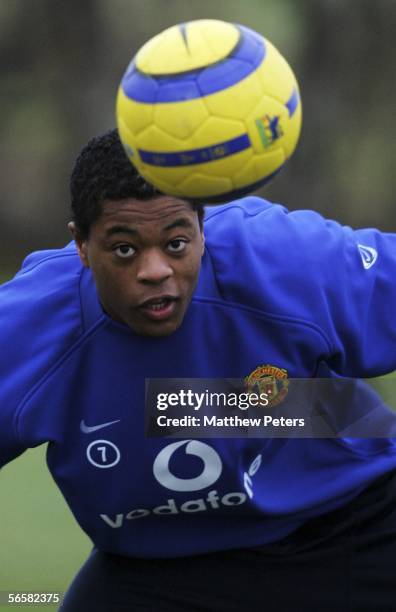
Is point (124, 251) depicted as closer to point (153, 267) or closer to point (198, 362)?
point (153, 267)

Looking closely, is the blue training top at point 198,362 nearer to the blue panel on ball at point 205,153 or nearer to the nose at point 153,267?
the nose at point 153,267

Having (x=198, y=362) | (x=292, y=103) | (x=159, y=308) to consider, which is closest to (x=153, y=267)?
(x=159, y=308)

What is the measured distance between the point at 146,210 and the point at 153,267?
134mm

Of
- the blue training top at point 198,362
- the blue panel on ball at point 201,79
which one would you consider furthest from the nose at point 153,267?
the blue panel on ball at point 201,79

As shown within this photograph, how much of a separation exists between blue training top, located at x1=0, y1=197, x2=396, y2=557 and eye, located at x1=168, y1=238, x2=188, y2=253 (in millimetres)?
268

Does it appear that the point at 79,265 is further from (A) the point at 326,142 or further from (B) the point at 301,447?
(A) the point at 326,142

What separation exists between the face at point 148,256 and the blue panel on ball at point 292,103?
15.5 inches

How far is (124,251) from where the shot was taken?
9.28 feet

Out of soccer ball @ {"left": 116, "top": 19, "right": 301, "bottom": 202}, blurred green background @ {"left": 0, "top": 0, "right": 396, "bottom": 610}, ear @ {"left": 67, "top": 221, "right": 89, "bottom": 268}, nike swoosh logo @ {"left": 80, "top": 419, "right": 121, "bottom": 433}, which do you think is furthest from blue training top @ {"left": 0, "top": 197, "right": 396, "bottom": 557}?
blurred green background @ {"left": 0, "top": 0, "right": 396, "bottom": 610}

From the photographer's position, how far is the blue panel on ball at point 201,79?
94.7 inches

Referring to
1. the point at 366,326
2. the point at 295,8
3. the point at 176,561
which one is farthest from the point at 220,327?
the point at 295,8

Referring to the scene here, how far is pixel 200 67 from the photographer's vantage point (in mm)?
2414

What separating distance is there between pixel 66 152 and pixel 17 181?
497mm

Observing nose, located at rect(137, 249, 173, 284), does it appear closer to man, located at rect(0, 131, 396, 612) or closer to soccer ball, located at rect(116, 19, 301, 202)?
man, located at rect(0, 131, 396, 612)
